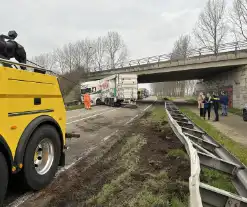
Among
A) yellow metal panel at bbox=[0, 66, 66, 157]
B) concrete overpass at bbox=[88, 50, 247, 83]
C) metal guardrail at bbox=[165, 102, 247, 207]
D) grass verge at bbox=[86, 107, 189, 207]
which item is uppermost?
concrete overpass at bbox=[88, 50, 247, 83]

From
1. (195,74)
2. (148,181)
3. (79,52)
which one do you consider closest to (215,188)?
(148,181)

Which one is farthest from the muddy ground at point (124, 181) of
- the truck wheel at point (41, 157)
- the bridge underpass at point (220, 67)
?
the bridge underpass at point (220, 67)

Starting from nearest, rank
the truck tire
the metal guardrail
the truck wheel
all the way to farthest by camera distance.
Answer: the metal guardrail → the truck tire → the truck wheel

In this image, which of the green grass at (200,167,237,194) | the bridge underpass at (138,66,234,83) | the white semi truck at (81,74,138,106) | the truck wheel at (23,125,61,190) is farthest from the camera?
the white semi truck at (81,74,138,106)

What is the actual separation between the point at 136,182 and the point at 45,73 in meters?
2.63

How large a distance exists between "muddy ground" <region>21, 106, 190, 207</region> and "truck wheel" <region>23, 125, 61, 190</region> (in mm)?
227

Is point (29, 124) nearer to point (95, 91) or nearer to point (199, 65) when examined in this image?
point (199, 65)

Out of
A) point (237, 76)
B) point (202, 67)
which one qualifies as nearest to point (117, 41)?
point (202, 67)

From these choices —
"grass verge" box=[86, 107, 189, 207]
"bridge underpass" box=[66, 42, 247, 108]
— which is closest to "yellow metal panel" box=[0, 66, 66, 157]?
"grass verge" box=[86, 107, 189, 207]

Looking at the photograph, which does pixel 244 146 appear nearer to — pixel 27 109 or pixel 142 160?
pixel 142 160

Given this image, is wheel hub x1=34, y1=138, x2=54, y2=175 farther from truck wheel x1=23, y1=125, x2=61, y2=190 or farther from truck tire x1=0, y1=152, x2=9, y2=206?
truck tire x1=0, y1=152, x2=9, y2=206

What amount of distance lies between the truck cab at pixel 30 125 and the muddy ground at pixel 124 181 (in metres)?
0.42

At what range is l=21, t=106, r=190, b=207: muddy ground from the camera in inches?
144

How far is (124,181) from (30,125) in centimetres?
198
